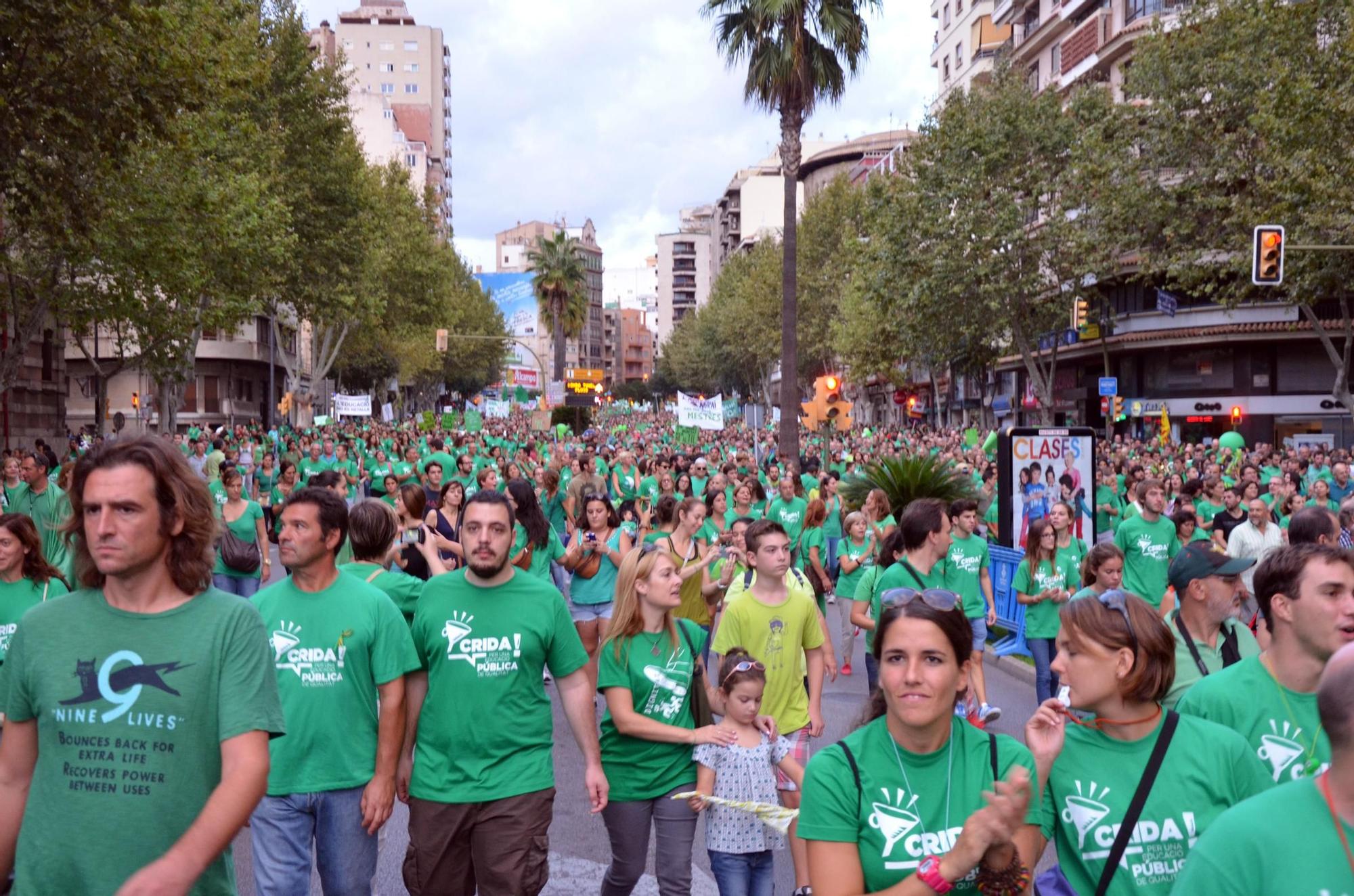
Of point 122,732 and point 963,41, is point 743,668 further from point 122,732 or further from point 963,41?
point 963,41

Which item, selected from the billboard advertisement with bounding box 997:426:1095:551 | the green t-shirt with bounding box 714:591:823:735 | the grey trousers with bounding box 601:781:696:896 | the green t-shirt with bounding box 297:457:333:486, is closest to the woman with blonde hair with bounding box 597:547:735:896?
the grey trousers with bounding box 601:781:696:896

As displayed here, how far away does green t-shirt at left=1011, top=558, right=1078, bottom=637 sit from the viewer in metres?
8.81

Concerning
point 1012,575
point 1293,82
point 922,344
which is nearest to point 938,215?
point 922,344

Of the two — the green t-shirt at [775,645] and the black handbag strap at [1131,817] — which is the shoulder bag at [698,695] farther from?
the black handbag strap at [1131,817]

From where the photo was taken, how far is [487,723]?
4566 mm

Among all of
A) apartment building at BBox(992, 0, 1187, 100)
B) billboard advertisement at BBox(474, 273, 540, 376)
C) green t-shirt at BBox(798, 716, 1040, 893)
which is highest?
apartment building at BBox(992, 0, 1187, 100)

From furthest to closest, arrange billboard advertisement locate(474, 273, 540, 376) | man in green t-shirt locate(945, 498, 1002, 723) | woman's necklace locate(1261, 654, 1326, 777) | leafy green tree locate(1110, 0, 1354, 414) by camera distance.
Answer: billboard advertisement locate(474, 273, 540, 376), leafy green tree locate(1110, 0, 1354, 414), man in green t-shirt locate(945, 498, 1002, 723), woman's necklace locate(1261, 654, 1326, 777)

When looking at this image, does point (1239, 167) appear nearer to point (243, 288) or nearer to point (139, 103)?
point (243, 288)

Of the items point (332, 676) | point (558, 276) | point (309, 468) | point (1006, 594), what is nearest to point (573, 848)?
point (332, 676)

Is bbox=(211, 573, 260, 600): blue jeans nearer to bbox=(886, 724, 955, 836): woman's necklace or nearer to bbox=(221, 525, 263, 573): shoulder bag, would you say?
bbox=(221, 525, 263, 573): shoulder bag

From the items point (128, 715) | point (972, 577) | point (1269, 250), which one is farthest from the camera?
point (1269, 250)

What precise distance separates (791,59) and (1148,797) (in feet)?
82.1

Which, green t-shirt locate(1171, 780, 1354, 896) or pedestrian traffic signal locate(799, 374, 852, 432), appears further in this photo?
pedestrian traffic signal locate(799, 374, 852, 432)

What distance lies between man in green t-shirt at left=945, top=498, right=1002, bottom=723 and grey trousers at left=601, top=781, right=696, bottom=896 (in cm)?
341
